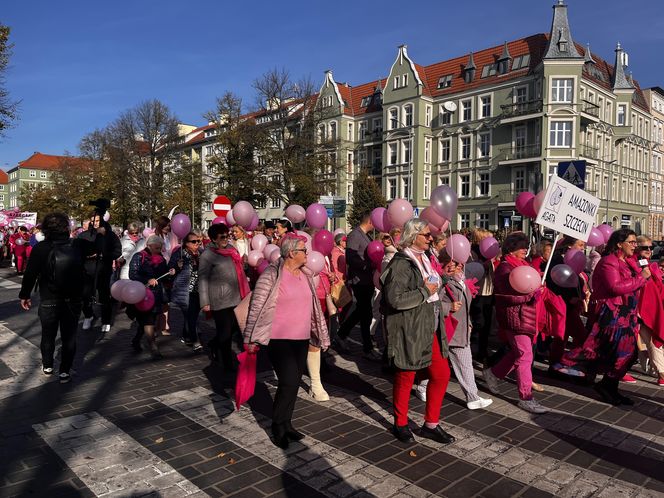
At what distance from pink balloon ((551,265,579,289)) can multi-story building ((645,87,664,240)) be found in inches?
2299

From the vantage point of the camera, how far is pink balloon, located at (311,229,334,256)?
8.05 metres

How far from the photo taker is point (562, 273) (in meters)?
6.18

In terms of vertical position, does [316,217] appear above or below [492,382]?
above

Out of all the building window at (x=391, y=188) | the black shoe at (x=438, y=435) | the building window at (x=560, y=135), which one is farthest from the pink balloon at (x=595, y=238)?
the building window at (x=391, y=188)

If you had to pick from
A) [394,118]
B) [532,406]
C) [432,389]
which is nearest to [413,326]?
[432,389]

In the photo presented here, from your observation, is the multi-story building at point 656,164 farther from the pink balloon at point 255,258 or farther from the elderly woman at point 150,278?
the elderly woman at point 150,278

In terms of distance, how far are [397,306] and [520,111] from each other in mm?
42782

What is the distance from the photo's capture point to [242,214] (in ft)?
32.1

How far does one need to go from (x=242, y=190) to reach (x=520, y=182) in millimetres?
22578

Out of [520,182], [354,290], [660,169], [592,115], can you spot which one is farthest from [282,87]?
[660,169]

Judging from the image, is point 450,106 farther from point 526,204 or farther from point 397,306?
point 397,306

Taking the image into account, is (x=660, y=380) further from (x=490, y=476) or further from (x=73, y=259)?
(x=73, y=259)

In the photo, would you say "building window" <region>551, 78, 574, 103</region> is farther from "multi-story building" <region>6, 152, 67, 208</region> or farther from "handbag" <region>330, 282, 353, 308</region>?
"multi-story building" <region>6, 152, 67, 208</region>

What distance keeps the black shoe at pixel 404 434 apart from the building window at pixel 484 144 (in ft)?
145
